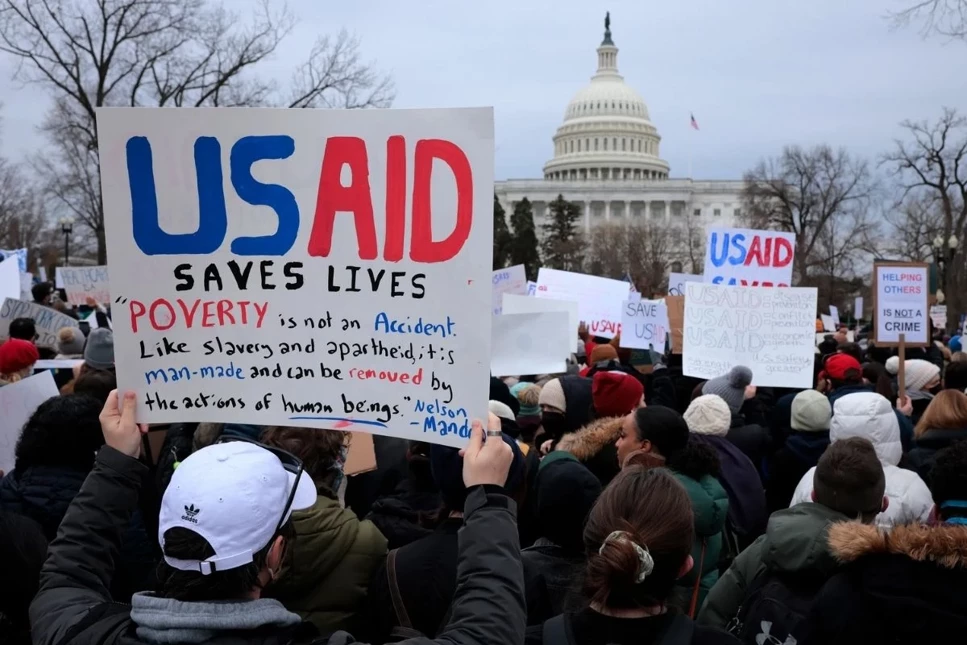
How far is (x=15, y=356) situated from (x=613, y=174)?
117m

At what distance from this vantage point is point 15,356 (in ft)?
19.2

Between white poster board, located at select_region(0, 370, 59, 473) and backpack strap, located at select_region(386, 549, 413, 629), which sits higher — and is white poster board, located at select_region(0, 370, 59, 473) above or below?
above

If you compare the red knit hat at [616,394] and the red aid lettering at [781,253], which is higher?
the red aid lettering at [781,253]

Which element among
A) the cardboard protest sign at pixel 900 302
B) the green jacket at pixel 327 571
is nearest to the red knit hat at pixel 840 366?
the cardboard protest sign at pixel 900 302

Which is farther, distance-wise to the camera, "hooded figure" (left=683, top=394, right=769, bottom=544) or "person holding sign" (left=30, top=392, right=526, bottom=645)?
"hooded figure" (left=683, top=394, right=769, bottom=544)

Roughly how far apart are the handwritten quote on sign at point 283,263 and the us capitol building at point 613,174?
4021 inches

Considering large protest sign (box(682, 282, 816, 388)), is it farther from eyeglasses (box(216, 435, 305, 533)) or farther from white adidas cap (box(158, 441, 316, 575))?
white adidas cap (box(158, 441, 316, 575))

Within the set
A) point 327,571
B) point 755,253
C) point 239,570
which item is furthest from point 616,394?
point 755,253

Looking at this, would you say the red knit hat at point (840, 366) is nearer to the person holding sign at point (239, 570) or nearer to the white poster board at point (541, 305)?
the white poster board at point (541, 305)

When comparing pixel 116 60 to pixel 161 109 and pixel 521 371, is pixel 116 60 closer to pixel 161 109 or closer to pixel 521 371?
pixel 521 371

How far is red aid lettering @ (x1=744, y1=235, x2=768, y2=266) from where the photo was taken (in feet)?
28.8

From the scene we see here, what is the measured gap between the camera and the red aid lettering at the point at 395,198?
2447mm

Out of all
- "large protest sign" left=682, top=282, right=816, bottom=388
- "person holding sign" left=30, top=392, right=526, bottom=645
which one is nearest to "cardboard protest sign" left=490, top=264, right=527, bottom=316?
"large protest sign" left=682, top=282, right=816, bottom=388

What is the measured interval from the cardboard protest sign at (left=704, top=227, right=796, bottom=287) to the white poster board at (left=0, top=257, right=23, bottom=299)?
6848mm
